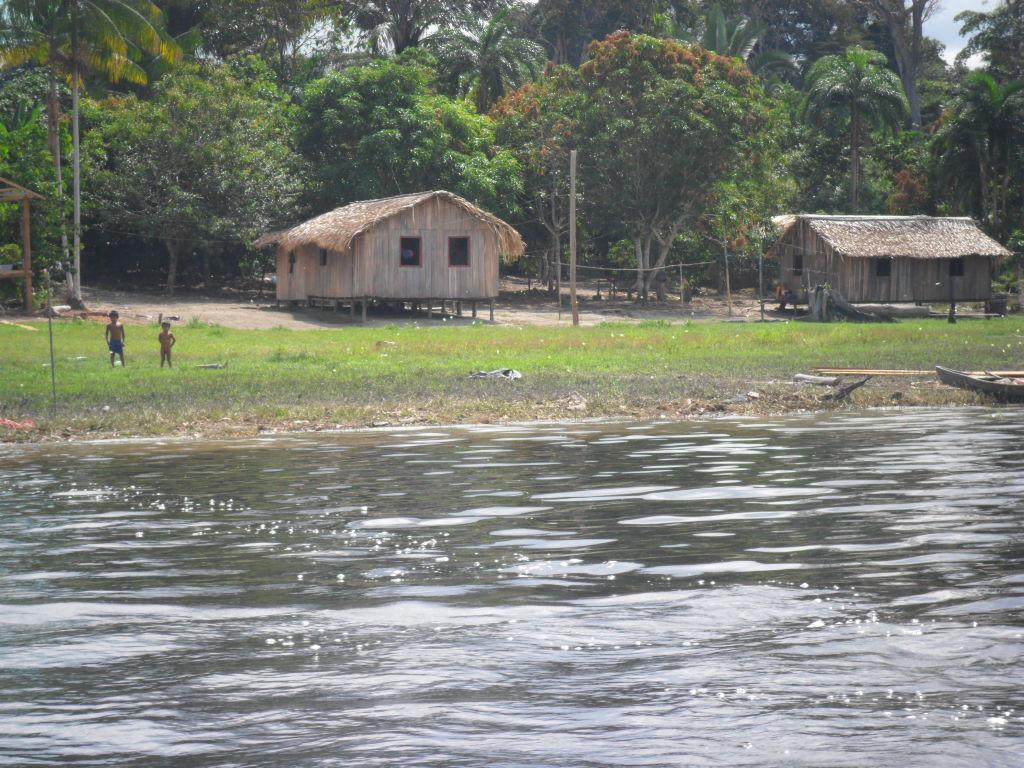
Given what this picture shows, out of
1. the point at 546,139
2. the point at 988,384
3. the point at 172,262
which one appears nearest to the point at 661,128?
the point at 546,139

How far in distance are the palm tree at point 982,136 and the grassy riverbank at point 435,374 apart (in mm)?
13734

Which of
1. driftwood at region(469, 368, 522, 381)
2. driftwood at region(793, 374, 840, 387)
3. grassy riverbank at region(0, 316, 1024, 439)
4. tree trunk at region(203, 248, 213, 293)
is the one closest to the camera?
grassy riverbank at region(0, 316, 1024, 439)

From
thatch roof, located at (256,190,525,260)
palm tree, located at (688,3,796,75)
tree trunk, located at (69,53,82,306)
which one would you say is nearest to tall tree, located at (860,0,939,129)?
palm tree, located at (688,3,796,75)

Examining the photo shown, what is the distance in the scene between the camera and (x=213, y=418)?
17.2m

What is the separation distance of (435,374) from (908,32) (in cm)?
4889

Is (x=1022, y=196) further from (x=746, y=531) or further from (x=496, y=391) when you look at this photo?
(x=746, y=531)

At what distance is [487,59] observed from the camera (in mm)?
55094

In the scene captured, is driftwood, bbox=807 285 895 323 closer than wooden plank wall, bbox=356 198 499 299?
No

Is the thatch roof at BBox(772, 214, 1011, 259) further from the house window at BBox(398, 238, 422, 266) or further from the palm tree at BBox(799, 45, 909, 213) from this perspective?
the house window at BBox(398, 238, 422, 266)

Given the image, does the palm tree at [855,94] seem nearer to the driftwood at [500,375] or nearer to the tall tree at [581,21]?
the tall tree at [581,21]

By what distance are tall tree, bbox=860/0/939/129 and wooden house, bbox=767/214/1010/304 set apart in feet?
53.7

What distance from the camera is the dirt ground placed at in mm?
39062

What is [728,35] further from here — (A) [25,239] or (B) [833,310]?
(A) [25,239]

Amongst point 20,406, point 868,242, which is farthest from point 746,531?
point 868,242
